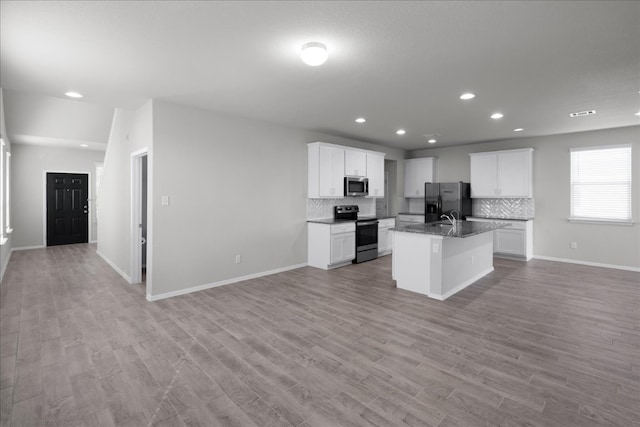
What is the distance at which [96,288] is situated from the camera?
4.60 meters

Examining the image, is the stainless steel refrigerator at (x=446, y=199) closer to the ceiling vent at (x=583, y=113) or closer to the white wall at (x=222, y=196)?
the ceiling vent at (x=583, y=113)

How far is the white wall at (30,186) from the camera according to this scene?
7582 mm

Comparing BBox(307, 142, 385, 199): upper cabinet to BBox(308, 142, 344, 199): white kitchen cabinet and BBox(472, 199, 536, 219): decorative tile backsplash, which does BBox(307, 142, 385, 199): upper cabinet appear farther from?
BBox(472, 199, 536, 219): decorative tile backsplash

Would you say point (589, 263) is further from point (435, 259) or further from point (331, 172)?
point (331, 172)

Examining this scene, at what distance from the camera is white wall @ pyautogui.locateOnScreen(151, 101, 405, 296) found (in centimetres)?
414

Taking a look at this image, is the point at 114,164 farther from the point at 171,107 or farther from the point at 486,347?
the point at 486,347

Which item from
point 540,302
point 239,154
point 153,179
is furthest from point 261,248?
point 540,302

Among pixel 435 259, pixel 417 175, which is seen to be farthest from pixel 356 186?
pixel 435 259

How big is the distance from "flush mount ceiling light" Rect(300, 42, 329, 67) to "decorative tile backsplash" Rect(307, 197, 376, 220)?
3644 mm

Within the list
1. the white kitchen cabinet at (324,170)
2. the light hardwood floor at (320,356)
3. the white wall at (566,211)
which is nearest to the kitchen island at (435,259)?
the light hardwood floor at (320,356)

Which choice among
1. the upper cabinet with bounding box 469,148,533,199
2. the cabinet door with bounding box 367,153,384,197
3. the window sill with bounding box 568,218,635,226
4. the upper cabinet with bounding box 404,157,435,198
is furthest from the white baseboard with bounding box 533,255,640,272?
the cabinet door with bounding box 367,153,384,197

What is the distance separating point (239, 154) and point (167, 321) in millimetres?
2603

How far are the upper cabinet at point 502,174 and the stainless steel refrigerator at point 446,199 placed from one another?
283mm

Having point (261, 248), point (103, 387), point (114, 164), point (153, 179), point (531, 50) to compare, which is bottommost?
point (103, 387)
